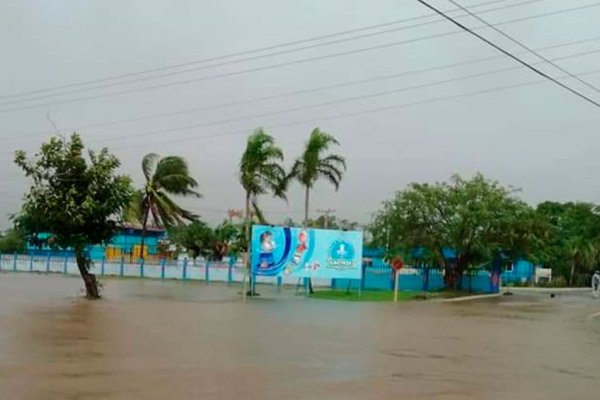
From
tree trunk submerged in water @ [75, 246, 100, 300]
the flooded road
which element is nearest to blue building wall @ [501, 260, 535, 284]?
the flooded road

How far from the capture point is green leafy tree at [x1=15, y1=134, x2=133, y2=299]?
30.4 m

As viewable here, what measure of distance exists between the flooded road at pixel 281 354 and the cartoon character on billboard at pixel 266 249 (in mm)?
9668

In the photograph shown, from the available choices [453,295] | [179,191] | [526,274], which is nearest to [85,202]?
[453,295]

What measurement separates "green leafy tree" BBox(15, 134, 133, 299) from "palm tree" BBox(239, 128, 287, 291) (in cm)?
974

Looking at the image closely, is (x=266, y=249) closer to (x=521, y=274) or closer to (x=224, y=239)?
(x=224, y=239)

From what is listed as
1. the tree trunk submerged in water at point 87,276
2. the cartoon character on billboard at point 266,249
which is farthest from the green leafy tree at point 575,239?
the tree trunk submerged in water at point 87,276

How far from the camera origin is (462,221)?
45594mm

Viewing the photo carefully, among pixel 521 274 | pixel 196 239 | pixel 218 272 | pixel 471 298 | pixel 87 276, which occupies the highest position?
pixel 196 239

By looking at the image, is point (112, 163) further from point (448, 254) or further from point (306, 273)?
point (448, 254)

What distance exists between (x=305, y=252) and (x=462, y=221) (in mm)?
11325

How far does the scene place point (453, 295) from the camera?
4509 cm

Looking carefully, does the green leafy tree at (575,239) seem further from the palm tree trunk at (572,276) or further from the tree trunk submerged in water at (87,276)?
the tree trunk submerged in water at (87,276)

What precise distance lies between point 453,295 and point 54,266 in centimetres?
3555

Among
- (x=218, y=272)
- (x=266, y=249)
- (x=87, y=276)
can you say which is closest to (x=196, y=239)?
(x=218, y=272)
